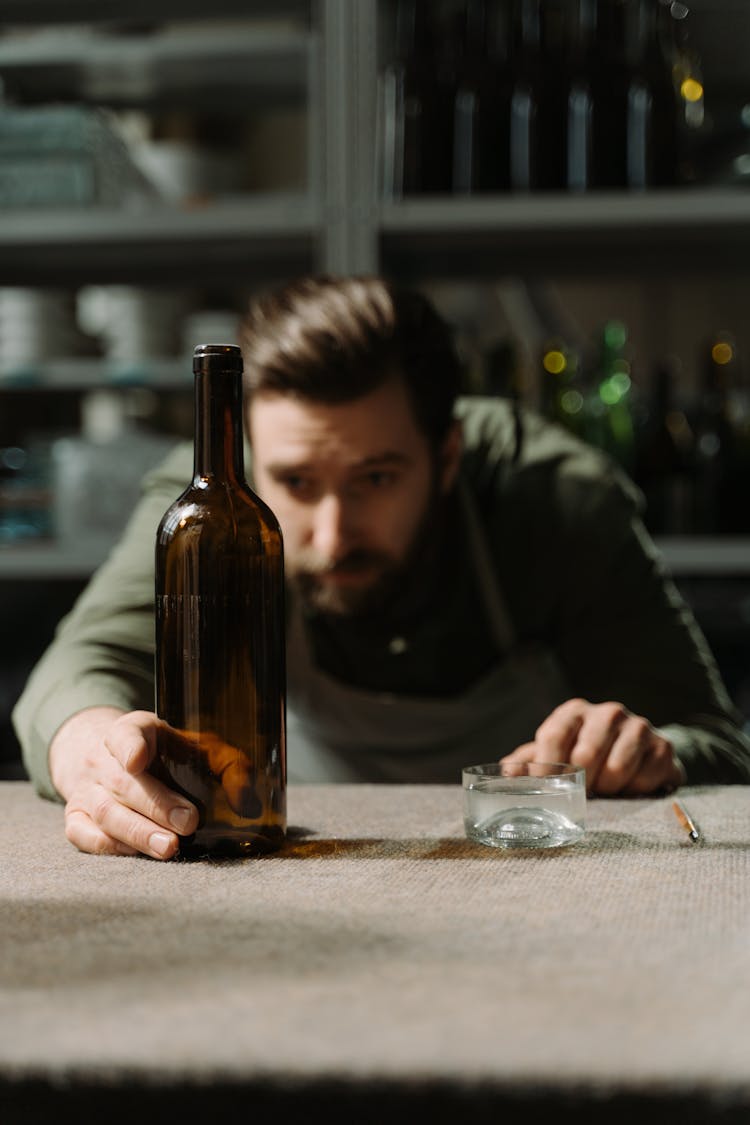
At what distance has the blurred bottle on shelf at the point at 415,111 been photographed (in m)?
1.90

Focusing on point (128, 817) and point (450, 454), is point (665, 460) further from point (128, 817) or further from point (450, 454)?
point (128, 817)

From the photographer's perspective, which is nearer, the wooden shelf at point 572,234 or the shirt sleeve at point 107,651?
the shirt sleeve at point 107,651

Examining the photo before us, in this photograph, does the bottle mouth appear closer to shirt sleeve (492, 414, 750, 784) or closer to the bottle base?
the bottle base

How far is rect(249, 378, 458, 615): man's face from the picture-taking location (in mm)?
1252

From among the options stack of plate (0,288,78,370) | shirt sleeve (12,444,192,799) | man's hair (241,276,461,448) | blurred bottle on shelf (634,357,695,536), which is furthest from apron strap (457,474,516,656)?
stack of plate (0,288,78,370)

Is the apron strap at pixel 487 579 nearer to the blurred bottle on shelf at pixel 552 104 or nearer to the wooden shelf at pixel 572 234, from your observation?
the wooden shelf at pixel 572 234

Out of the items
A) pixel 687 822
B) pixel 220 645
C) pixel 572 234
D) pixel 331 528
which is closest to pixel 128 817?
pixel 220 645

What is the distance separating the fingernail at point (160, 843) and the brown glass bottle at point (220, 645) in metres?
0.01

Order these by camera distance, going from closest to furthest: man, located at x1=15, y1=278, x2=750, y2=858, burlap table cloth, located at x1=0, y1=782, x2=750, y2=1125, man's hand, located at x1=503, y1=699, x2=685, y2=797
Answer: burlap table cloth, located at x1=0, y1=782, x2=750, y2=1125
man's hand, located at x1=503, y1=699, x2=685, y2=797
man, located at x1=15, y1=278, x2=750, y2=858

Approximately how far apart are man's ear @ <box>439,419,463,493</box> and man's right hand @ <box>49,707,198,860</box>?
2.32 feet

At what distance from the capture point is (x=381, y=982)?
46 cm

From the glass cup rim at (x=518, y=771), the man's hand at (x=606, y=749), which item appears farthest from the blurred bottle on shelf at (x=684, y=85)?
the glass cup rim at (x=518, y=771)

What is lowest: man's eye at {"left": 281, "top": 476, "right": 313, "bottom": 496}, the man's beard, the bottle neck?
the man's beard

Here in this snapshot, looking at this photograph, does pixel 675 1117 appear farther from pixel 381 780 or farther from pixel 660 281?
pixel 660 281
